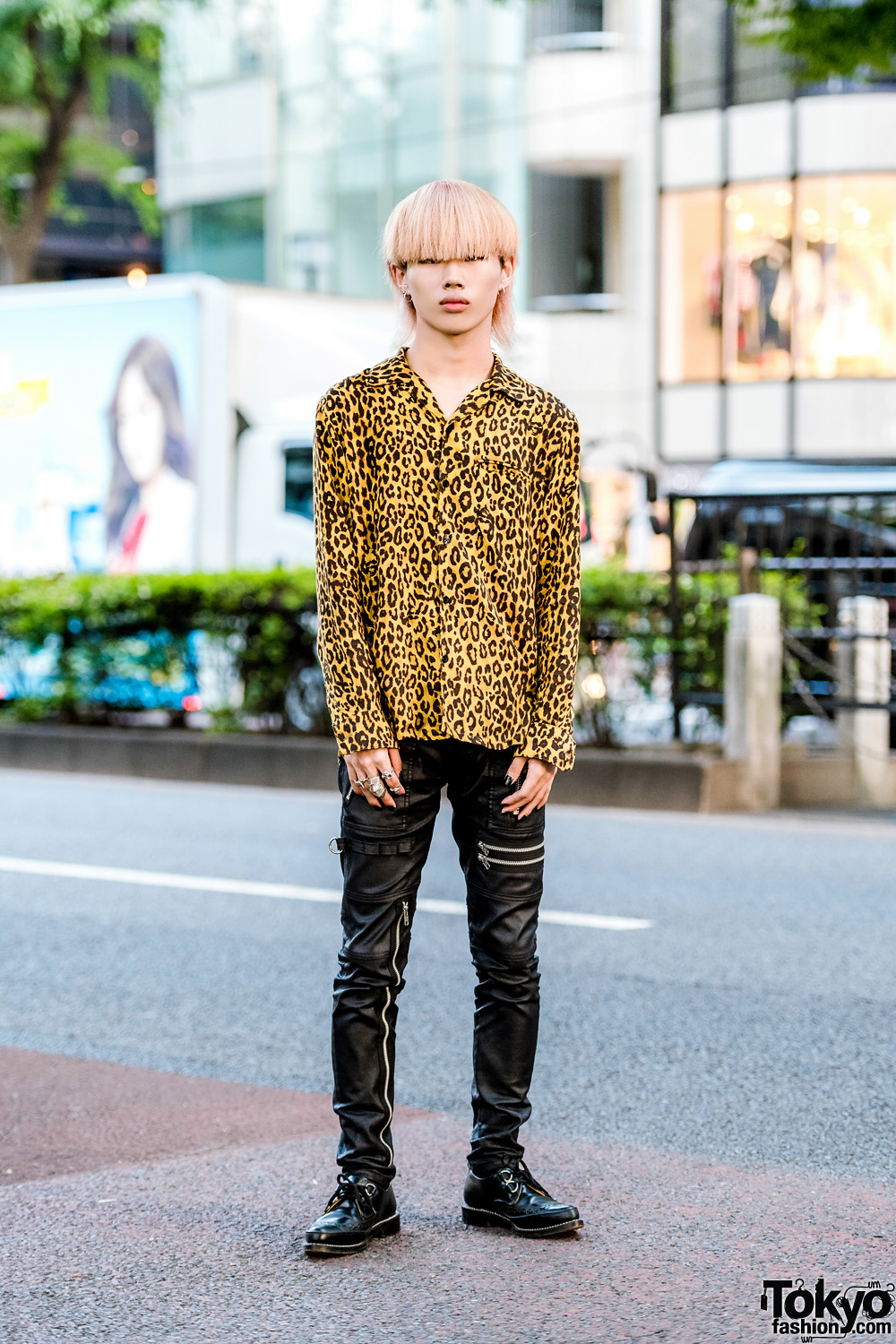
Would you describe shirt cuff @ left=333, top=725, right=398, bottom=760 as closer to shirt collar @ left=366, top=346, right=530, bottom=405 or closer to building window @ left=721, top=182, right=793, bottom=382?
shirt collar @ left=366, top=346, right=530, bottom=405

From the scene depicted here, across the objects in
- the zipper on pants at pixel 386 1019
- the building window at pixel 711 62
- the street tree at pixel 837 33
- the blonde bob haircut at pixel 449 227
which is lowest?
the zipper on pants at pixel 386 1019

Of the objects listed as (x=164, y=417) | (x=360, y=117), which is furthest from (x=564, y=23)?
(x=164, y=417)

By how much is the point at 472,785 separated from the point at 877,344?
2466cm

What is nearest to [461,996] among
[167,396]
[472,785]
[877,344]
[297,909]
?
[297,909]

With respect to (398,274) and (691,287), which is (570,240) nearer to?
(691,287)

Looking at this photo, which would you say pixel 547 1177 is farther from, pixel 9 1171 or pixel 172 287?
pixel 172 287

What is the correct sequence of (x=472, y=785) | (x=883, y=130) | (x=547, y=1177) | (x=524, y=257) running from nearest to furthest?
(x=472, y=785), (x=547, y=1177), (x=883, y=130), (x=524, y=257)

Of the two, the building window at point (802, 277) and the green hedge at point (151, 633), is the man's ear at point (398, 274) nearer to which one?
the green hedge at point (151, 633)

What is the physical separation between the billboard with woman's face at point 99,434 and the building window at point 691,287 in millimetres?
13228

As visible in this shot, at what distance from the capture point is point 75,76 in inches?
1074

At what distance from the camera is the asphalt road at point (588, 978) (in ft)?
15.6

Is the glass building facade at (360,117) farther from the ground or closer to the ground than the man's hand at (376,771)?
farther from the ground

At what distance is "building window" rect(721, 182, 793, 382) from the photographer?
27109 millimetres

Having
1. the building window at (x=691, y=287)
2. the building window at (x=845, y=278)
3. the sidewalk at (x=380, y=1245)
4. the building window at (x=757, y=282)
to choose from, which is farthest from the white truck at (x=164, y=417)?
the sidewalk at (x=380, y=1245)
